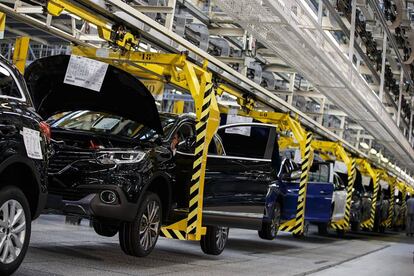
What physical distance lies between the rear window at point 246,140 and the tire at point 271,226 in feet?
4.29

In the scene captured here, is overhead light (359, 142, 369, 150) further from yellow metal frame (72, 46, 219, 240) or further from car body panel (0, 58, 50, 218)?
car body panel (0, 58, 50, 218)

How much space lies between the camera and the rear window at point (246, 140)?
10.1m

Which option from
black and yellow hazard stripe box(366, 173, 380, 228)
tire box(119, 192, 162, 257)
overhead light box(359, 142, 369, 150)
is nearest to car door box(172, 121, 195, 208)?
tire box(119, 192, 162, 257)

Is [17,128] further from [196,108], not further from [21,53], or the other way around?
[21,53]

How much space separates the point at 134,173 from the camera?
6.63 meters

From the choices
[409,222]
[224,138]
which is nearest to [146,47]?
[224,138]

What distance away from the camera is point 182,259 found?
27.5 feet

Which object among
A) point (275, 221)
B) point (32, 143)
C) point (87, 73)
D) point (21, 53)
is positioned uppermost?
point (21, 53)

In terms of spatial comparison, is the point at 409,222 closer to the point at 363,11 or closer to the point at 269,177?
the point at 363,11

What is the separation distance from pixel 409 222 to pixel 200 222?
16760 millimetres

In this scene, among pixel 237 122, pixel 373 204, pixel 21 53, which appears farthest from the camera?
pixel 373 204

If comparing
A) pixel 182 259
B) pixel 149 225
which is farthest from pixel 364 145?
pixel 149 225

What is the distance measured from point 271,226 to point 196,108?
148 inches

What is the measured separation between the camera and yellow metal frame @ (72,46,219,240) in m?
7.91
